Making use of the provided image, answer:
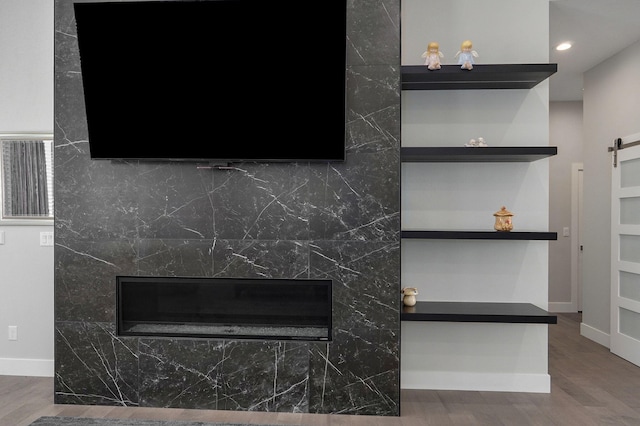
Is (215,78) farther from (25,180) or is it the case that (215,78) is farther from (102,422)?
(102,422)

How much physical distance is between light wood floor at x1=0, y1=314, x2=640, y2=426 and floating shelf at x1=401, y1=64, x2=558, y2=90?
211 cm

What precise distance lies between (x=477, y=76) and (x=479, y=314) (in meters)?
1.51

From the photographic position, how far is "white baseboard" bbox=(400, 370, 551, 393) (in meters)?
3.24

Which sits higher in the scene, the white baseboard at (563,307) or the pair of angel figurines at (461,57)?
the pair of angel figurines at (461,57)

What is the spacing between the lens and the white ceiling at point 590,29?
3396 millimetres

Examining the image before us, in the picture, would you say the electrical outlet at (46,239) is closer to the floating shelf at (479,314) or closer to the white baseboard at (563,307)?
the floating shelf at (479,314)

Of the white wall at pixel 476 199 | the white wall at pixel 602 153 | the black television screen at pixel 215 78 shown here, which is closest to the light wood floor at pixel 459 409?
the white wall at pixel 476 199

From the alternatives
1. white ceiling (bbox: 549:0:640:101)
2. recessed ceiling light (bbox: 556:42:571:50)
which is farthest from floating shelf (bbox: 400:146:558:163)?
recessed ceiling light (bbox: 556:42:571:50)

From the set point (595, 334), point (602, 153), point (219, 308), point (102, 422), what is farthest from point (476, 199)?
point (102, 422)

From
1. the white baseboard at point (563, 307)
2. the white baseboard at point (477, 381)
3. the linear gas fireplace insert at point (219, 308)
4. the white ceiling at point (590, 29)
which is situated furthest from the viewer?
the white baseboard at point (563, 307)

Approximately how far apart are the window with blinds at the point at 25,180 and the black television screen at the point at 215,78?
874 millimetres

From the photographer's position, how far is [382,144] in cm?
290

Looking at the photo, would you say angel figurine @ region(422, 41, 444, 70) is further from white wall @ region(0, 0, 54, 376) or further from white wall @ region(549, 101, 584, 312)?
white wall @ region(549, 101, 584, 312)

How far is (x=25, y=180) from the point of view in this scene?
11.6 ft
